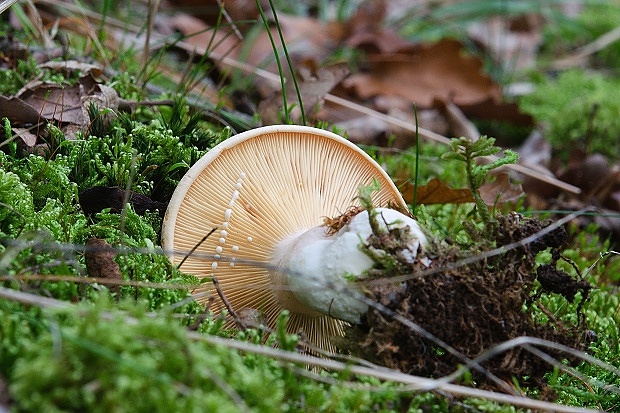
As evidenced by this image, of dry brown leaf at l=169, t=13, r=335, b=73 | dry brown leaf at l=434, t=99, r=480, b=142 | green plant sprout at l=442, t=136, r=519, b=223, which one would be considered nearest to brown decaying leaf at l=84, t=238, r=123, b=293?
green plant sprout at l=442, t=136, r=519, b=223

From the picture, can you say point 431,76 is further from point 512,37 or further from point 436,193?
point 512,37

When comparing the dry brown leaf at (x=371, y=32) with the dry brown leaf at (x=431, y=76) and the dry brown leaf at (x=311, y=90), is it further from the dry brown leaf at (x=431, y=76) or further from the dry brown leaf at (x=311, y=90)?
the dry brown leaf at (x=311, y=90)

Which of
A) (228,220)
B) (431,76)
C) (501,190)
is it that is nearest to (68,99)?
(228,220)

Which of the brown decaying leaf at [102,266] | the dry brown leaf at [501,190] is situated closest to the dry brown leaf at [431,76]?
the dry brown leaf at [501,190]

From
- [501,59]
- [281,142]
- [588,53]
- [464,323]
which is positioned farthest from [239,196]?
[588,53]

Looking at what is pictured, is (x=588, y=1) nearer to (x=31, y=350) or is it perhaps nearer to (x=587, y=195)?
(x=587, y=195)

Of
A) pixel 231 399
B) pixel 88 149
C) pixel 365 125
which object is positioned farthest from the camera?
pixel 365 125
